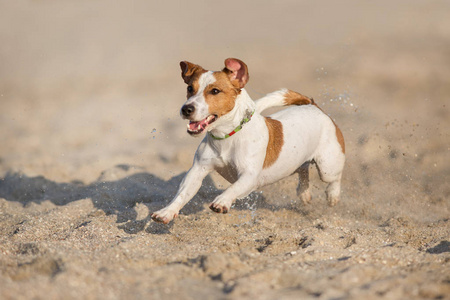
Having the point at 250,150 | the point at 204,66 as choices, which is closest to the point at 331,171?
the point at 250,150

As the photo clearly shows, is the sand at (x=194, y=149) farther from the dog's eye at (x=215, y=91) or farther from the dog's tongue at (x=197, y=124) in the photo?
the dog's eye at (x=215, y=91)

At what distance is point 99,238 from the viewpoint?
427 centimetres

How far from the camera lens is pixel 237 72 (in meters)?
4.47

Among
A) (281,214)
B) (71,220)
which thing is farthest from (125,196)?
(281,214)

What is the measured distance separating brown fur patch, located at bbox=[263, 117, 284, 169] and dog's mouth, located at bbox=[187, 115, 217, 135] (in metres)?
0.67

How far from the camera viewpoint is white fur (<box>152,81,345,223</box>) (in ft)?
14.4

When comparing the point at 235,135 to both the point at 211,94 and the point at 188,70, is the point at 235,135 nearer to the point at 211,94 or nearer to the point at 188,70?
the point at 211,94

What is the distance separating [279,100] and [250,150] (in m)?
1.08

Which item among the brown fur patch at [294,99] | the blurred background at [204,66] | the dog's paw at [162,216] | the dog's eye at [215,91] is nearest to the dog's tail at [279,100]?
the brown fur patch at [294,99]

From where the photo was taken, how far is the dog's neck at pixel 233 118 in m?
4.44

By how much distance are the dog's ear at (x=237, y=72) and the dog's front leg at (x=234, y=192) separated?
0.78m

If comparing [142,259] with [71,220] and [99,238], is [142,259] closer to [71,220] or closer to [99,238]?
[99,238]

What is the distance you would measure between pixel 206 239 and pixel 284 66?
9.61 m

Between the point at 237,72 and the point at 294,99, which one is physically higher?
the point at 237,72
